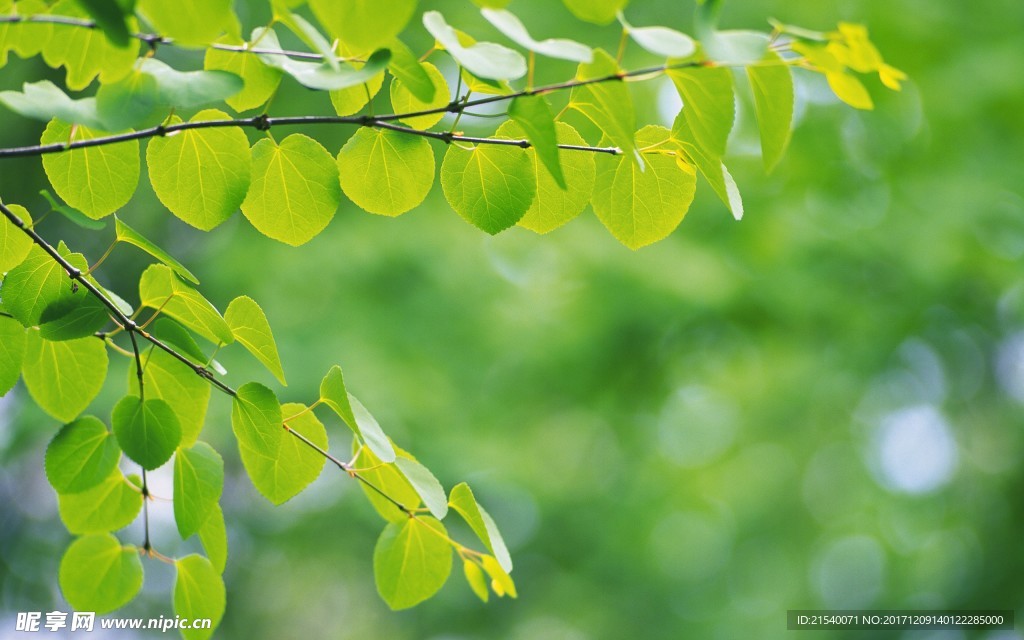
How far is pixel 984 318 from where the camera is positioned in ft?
10.6

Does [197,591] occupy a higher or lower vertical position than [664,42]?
lower

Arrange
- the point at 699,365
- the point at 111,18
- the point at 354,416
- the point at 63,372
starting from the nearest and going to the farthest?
1. the point at 111,18
2. the point at 354,416
3. the point at 63,372
4. the point at 699,365

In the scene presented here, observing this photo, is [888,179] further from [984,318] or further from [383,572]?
[383,572]

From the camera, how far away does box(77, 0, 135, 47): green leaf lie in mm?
385

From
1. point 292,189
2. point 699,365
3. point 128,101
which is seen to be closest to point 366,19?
point 128,101

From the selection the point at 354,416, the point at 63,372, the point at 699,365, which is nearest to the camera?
the point at 354,416

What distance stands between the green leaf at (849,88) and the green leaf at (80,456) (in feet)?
2.07

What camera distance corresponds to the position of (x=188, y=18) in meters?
0.42

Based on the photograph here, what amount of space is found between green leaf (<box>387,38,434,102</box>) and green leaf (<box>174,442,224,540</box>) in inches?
14.7

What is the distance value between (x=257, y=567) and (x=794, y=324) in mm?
2947

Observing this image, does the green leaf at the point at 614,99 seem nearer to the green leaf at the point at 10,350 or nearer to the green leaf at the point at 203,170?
the green leaf at the point at 203,170

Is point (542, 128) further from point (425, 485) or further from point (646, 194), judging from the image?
point (425, 485)

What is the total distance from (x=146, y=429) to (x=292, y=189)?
225mm

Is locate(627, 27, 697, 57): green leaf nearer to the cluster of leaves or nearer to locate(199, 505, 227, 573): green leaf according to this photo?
the cluster of leaves
